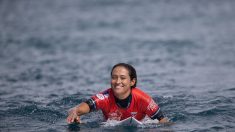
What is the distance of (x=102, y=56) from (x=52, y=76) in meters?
4.56

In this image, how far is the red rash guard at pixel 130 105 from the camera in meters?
7.68

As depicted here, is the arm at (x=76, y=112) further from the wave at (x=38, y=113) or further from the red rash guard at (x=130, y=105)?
the wave at (x=38, y=113)

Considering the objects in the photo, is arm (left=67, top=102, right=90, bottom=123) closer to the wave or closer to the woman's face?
the woman's face

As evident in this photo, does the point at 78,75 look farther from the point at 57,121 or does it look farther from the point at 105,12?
the point at 105,12

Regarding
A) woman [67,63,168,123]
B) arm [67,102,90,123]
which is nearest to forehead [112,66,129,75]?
woman [67,63,168,123]

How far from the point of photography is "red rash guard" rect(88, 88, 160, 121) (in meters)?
7.68

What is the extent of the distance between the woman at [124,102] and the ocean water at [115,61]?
28 centimetres

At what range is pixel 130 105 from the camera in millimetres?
7715

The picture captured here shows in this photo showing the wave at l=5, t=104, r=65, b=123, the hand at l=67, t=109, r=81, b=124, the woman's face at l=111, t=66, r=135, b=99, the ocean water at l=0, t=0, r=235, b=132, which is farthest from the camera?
the ocean water at l=0, t=0, r=235, b=132

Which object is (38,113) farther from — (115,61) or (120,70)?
(115,61)

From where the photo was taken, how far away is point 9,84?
42.5 ft

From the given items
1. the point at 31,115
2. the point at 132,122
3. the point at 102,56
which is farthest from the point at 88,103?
the point at 102,56

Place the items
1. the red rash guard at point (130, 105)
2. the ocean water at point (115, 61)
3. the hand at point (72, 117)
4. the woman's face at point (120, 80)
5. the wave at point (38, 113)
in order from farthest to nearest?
the ocean water at point (115, 61) → the wave at point (38, 113) → the red rash guard at point (130, 105) → the woman's face at point (120, 80) → the hand at point (72, 117)

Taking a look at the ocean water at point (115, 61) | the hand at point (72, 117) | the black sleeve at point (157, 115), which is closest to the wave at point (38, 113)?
the ocean water at point (115, 61)
